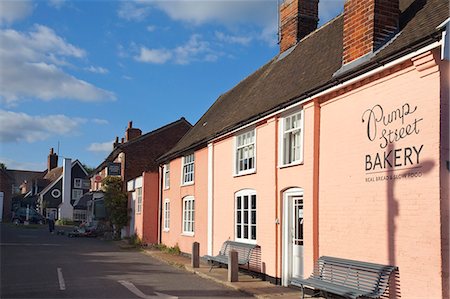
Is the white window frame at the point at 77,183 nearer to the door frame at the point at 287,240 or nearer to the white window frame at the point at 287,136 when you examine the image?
the white window frame at the point at 287,136

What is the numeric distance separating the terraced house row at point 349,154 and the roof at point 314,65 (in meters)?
0.04

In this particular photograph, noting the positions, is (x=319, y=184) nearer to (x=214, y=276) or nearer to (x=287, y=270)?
(x=287, y=270)

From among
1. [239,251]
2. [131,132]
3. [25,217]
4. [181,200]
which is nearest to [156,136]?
[131,132]

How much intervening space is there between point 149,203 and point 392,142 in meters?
19.4

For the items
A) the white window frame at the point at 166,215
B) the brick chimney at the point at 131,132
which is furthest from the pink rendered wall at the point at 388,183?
the brick chimney at the point at 131,132

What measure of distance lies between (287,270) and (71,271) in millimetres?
6576

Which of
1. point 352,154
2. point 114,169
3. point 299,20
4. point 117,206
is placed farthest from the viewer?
point 114,169

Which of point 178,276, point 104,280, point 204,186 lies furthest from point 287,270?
point 204,186

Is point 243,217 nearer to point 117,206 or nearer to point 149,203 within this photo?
point 149,203

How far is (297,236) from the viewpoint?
12195mm

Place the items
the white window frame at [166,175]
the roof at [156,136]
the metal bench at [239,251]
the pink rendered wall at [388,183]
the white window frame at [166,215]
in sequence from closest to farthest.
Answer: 1. the pink rendered wall at [388,183]
2. the metal bench at [239,251]
3. the white window frame at [166,215]
4. the white window frame at [166,175]
5. the roof at [156,136]

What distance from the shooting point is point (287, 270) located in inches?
486

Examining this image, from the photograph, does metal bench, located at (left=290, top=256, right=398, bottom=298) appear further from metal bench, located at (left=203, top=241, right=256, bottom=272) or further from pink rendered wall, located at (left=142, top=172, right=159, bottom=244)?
pink rendered wall, located at (left=142, top=172, right=159, bottom=244)

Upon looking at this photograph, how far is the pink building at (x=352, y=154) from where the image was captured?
316 inches
